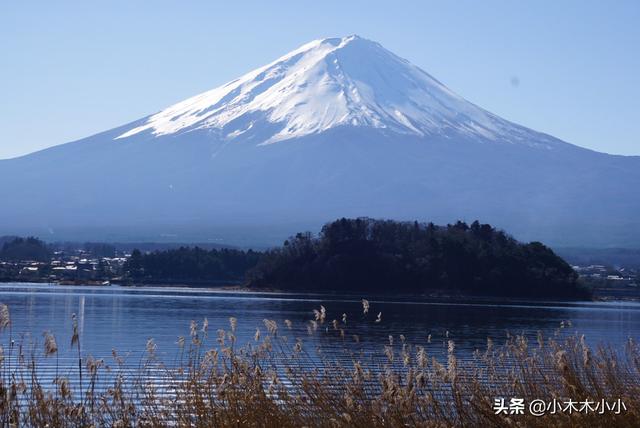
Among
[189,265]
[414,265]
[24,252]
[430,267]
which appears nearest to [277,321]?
[430,267]

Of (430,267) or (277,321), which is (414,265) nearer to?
(430,267)

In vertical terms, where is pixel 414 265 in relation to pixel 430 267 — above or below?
above

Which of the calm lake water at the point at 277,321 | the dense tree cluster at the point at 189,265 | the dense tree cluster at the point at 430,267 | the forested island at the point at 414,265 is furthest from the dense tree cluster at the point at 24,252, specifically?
the calm lake water at the point at 277,321

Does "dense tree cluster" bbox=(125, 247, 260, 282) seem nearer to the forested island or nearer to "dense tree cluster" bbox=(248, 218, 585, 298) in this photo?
the forested island

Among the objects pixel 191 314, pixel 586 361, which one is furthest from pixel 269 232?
pixel 586 361

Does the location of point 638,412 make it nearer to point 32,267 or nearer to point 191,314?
point 191,314
